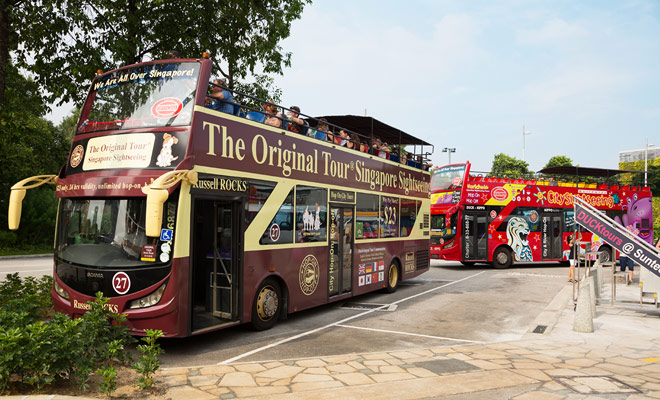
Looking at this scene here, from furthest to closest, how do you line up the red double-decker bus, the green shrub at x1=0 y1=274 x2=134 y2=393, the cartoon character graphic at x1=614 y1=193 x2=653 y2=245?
the cartoon character graphic at x1=614 y1=193 x2=653 y2=245
the red double-decker bus
the green shrub at x1=0 y1=274 x2=134 y2=393

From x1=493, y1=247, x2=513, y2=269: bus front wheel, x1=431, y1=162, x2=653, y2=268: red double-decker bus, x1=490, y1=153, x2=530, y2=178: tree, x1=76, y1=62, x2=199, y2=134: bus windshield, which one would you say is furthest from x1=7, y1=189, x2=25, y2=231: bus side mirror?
x1=490, y1=153, x2=530, y2=178: tree

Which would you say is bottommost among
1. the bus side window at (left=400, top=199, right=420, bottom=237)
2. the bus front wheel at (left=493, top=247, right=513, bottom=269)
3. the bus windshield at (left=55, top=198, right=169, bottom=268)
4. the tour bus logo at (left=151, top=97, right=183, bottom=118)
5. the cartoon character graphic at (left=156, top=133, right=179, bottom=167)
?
the bus front wheel at (left=493, top=247, right=513, bottom=269)

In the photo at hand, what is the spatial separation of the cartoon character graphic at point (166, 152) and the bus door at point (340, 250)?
4283 millimetres

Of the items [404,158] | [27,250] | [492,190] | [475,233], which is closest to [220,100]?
[404,158]

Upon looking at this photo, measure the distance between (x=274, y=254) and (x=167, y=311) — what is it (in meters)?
2.43

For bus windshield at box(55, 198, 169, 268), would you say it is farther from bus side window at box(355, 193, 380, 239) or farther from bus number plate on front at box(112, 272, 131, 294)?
bus side window at box(355, 193, 380, 239)

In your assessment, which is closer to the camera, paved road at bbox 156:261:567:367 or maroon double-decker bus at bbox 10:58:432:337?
maroon double-decker bus at bbox 10:58:432:337

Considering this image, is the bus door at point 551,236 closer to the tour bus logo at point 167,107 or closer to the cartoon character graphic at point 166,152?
the tour bus logo at point 167,107

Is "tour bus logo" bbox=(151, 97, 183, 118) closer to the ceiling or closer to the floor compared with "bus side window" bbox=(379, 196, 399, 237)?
closer to the ceiling

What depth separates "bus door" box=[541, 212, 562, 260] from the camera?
22.1 m

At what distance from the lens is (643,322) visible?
9.86m

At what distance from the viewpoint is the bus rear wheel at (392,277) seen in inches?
530

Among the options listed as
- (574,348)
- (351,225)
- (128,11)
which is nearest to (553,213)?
(351,225)

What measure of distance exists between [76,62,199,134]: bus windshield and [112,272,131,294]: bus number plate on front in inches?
82.7
